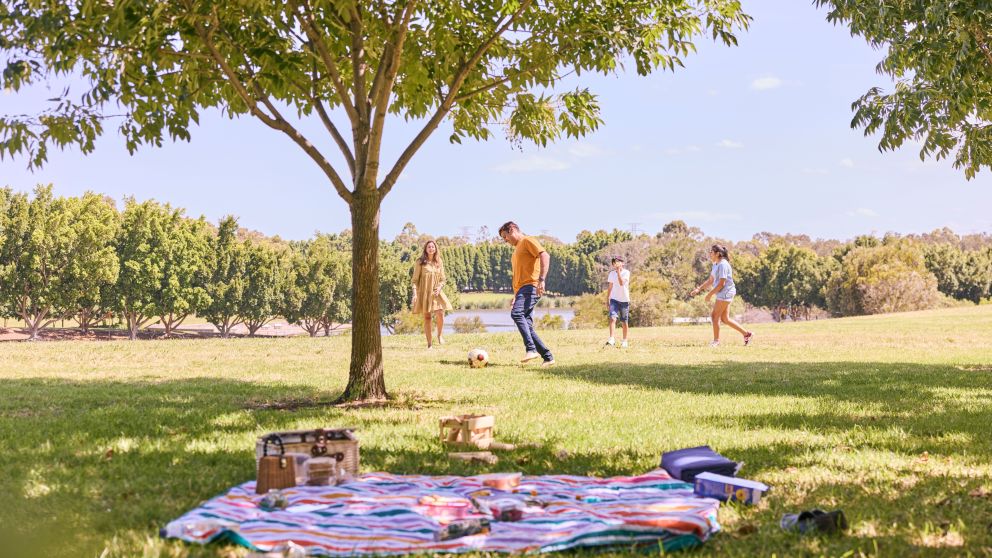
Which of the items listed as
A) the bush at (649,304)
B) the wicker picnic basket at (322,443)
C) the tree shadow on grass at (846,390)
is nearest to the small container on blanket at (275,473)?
the wicker picnic basket at (322,443)

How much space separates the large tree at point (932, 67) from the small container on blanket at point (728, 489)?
845 cm

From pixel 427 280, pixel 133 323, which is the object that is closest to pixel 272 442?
pixel 427 280

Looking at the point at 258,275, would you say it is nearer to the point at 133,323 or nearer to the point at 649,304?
the point at 133,323

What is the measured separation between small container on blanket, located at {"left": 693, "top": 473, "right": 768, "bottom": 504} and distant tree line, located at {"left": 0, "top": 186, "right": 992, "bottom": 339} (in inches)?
1630

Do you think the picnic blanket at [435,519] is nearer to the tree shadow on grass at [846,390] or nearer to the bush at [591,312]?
the tree shadow on grass at [846,390]

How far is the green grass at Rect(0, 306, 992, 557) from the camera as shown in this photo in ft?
14.2

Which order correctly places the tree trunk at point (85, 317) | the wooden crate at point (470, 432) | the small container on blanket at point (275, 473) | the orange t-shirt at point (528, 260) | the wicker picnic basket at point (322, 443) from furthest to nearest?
the tree trunk at point (85, 317), the orange t-shirt at point (528, 260), the wooden crate at point (470, 432), the wicker picnic basket at point (322, 443), the small container on blanket at point (275, 473)

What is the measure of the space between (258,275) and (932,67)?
43864 mm

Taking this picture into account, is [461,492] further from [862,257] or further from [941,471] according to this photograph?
[862,257]

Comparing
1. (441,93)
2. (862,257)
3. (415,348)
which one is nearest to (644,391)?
(441,93)

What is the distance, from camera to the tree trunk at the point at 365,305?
30.5 feet

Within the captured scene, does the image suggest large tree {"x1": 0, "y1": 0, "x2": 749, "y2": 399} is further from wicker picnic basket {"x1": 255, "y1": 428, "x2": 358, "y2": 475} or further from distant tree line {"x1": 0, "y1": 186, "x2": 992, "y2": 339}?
distant tree line {"x1": 0, "y1": 186, "x2": 992, "y2": 339}

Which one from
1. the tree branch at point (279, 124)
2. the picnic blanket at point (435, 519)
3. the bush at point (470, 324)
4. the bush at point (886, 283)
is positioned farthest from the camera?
the bush at point (886, 283)

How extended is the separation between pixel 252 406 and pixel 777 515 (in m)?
6.21
